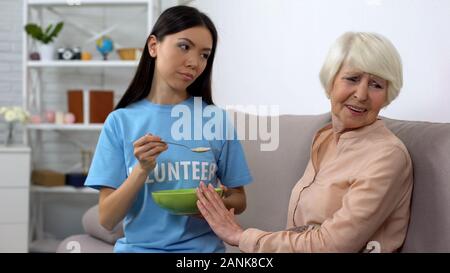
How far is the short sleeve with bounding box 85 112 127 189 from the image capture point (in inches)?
35.0

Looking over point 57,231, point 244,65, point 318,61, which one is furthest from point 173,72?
point 57,231

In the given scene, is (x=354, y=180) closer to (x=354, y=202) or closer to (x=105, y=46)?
(x=354, y=202)

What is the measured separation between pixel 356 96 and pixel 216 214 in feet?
0.83

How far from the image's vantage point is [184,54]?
867mm

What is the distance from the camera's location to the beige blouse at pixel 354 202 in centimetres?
78

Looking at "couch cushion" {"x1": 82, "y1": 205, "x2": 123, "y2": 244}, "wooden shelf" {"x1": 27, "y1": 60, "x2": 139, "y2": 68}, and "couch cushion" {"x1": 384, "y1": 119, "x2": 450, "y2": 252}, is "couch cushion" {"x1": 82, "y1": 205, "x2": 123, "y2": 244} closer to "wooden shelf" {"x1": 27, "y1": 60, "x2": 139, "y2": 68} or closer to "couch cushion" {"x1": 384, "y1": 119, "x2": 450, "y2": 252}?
"couch cushion" {"x1": 384, "y1": 119, "x2": 450, "y2": 252}

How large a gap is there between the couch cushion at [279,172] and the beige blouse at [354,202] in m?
0.31

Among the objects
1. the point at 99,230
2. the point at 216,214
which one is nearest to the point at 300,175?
the point at 216,214

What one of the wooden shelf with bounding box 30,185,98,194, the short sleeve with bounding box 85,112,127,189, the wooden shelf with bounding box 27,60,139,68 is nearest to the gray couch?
the short sleeve with bounding box 85,112,127,189

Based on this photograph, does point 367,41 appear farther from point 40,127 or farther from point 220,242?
point 40,127

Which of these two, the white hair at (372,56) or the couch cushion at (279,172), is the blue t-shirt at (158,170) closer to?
the white hair at (372,56)

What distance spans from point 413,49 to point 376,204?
16.9 inches

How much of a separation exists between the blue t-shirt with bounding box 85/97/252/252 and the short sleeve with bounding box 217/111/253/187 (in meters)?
0.03

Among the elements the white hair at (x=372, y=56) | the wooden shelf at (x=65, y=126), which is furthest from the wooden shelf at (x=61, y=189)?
the white hair at (x=372, y=56)
